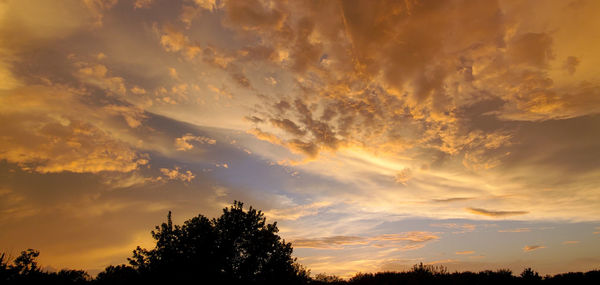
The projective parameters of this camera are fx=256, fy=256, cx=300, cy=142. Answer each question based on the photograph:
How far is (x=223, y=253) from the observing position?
77.9 feet

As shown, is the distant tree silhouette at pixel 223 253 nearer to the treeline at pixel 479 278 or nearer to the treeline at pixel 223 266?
the treeline at pixel 223 266

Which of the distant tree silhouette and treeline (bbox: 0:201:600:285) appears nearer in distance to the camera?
treeline (bbox: 0:201:600:285)

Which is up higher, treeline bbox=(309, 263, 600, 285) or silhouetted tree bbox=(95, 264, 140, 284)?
treeline bbox=(309, 263, 600, 285)

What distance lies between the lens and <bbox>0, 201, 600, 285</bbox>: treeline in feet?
50.9

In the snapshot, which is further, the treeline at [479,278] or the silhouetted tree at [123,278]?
the silhouetted tree at [123,278]

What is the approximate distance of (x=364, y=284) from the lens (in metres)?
16.2

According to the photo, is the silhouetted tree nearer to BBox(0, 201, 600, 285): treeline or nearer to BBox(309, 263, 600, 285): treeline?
BBox(0, 201, 600, 285): treeline

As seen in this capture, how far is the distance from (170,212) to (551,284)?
91.2ft

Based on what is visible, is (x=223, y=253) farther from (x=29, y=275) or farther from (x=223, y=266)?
(x=29, y=275)

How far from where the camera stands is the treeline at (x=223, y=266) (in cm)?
1553

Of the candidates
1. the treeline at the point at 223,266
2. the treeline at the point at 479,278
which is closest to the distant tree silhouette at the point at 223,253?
the treeline at the point at 223,266

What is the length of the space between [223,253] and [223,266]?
47.1 inches

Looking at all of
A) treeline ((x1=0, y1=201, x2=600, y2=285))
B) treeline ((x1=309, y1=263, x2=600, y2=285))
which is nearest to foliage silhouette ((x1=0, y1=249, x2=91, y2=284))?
treeline ((x1=0, y1=201, x2=600, y2=285))

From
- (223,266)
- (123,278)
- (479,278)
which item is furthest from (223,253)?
(479,278)
